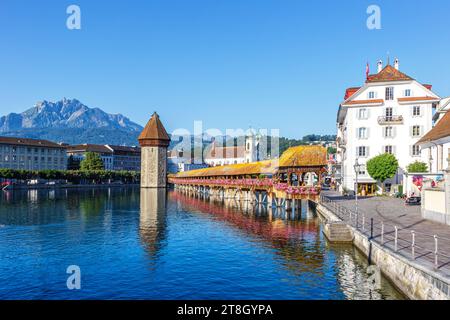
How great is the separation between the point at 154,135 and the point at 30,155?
1883 inches

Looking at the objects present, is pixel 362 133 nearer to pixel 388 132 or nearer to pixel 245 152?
pixel 388 132

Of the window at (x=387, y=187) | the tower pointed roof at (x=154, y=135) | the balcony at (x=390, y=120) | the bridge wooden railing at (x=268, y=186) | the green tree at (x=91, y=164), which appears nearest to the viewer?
the bridge wooden railing at (x=268, y=186)

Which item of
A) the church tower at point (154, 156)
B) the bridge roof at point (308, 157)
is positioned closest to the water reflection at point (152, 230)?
the bridge roof at point (308, 157)

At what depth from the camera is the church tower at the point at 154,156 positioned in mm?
119750

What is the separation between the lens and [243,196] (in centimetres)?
6706

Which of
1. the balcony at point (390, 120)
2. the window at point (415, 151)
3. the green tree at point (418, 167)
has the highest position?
the balcony at point (390, 120)

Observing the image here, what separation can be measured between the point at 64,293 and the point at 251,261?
969 centimetres

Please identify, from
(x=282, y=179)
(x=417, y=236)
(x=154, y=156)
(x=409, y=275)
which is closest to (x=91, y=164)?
(x=154, y=156)

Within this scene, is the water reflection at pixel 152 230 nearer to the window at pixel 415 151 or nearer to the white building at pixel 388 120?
the white building at pixel 388 120

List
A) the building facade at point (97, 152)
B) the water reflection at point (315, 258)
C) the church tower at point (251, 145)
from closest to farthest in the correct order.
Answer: the water reflection at point (315, 258) < the church tower at point (251, 145) < the building facade at point (97, 152)

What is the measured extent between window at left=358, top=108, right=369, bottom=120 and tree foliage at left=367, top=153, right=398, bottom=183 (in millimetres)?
6789

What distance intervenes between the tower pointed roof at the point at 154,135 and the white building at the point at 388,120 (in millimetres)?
73850

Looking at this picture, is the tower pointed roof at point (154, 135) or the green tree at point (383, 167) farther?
the tower pointed roof at point (154, 135)

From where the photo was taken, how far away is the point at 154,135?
122 meters
